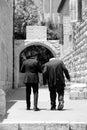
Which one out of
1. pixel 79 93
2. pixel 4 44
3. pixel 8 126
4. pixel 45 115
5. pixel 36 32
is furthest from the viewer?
pixel 36 32

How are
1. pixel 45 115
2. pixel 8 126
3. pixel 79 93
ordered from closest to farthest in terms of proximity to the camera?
pixel 8 126 → pixel 45 115 → pixel 79 93

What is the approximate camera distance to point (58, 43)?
30.8 metres

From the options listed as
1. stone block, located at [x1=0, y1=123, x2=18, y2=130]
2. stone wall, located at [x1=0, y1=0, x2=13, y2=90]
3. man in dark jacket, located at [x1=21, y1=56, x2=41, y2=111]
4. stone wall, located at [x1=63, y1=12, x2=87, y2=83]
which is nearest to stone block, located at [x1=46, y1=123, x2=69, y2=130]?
stone block, located at [x1=0, y1=123, x2=18, y2=130]

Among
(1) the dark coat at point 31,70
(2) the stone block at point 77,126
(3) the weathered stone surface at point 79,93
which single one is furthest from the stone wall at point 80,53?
(2) the stone block at point 77,126

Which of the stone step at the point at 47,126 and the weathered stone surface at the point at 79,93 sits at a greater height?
the stone step at the point at 47,126

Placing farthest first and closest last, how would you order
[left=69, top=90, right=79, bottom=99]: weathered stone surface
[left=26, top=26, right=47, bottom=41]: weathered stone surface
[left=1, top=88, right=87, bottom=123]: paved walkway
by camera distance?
[left=26, top=26, right=47, bottom=41]: weathered stone surface < [left=69, top=90, right=79, bottom=99]: weathered stone surface < [left=1, top=88, right=87, bottom=123]: paved walkway

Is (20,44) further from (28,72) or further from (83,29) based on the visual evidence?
(28,72)

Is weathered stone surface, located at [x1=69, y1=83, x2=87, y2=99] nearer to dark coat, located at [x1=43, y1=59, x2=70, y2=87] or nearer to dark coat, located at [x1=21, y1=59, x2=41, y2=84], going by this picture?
dark coat, located at [x1=43, y1=59, x2=70, y2=87]

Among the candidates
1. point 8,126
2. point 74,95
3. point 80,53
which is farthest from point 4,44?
point 8,126

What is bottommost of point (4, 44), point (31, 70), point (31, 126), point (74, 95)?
point (74, 95)

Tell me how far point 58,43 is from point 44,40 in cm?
122

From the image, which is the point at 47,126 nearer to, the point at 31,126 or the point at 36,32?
the point at 31,126

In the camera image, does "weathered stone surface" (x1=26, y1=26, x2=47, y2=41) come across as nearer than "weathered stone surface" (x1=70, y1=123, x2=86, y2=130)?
No

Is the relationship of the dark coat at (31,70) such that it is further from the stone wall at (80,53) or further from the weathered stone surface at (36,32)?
the weathered stone surface at (36,32)
